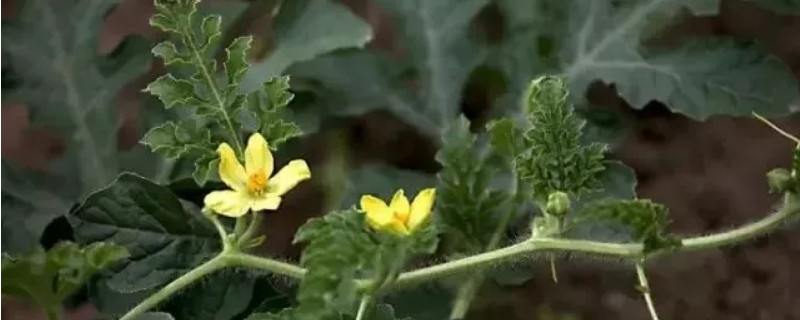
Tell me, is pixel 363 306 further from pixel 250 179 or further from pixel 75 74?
pixel 75 74

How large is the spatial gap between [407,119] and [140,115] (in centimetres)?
25

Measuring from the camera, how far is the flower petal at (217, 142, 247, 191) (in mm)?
931

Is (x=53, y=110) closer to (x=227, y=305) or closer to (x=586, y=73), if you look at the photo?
(x=227, y=305)

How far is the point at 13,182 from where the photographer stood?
3.86 ft

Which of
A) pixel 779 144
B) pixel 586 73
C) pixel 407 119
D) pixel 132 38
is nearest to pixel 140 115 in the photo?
pixel 132 38

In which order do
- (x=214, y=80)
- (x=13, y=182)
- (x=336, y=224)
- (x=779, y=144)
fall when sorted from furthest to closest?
(x=779, y=144) < (x=13, y=182) < (x=214, y=80) < (x=336, y=224)

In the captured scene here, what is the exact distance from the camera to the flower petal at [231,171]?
0.93 metres

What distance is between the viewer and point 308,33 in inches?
46.8

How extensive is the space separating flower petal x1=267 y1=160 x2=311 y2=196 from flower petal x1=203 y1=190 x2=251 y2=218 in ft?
0.07

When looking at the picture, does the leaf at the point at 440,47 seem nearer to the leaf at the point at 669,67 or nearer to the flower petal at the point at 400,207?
the leaf at the point at 669,67

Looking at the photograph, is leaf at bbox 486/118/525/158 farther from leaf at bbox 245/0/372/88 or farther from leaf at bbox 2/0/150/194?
leaf at bbox 2/0/150/194

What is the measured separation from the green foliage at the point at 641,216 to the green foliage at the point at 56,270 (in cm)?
34

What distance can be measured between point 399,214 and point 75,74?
462mm

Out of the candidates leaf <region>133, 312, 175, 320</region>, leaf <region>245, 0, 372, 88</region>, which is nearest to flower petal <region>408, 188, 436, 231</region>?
leaf <region>133, 312, 175, 320</region>
